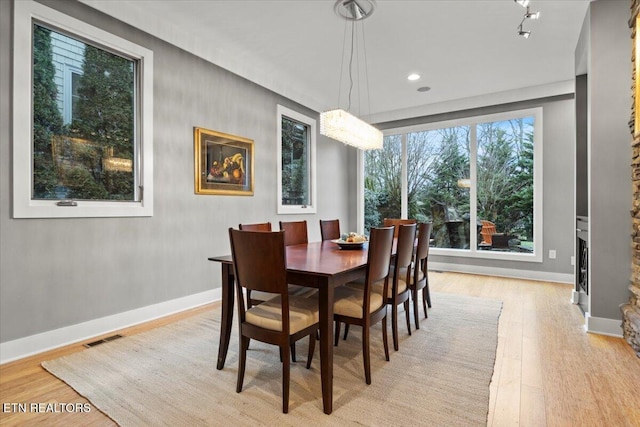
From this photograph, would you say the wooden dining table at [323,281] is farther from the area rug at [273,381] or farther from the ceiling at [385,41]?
the ceiling at [385,41]

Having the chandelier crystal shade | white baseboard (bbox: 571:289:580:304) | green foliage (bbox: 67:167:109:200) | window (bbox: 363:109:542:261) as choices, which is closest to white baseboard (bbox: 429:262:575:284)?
window (bbox: 363:109:542:261)

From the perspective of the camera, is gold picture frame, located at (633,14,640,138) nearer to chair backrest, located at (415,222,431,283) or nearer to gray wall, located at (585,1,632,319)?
gray wall, located at (585,1,632,319)

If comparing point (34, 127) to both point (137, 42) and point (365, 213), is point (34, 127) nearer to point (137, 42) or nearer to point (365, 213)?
point (137, 42)

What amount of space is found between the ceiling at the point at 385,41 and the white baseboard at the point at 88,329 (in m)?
2.58

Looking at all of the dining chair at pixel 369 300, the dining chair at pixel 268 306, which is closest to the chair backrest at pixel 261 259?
the dining chair at pixel 268 306

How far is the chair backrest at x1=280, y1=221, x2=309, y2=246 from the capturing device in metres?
3.15

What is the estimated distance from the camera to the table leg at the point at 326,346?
66.1 inches

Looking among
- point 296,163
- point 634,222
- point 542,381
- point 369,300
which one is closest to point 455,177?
point 296,163

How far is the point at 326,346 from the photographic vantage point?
1733 millimetres

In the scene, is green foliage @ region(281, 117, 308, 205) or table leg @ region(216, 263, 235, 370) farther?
green foliage @ region(281, 117, 308, 205)

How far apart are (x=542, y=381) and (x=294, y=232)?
2.20 metres

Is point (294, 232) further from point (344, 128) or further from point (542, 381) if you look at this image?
point (542, 381)

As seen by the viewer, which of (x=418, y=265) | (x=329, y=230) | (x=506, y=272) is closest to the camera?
(x=418, y=265)

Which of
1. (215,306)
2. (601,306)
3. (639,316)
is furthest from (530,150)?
(215,306)
